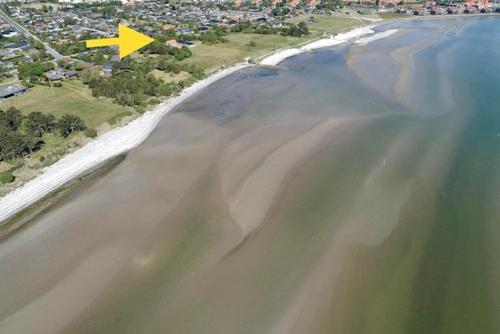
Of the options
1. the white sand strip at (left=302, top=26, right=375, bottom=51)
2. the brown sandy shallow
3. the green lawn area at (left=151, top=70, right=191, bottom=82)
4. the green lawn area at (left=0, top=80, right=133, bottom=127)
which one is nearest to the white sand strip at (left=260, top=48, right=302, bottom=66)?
the white sand strip at (left=302, top=26, right=375, bottom=51)

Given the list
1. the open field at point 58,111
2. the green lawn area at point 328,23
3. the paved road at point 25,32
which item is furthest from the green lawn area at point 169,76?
the green lawn area at point 328,23

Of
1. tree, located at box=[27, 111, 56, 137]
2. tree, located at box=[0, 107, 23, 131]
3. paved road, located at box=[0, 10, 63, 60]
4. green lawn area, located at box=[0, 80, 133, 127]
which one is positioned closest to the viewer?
tree, located at box=[27, 111, 56, 137]

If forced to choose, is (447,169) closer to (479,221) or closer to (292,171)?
(479,221)

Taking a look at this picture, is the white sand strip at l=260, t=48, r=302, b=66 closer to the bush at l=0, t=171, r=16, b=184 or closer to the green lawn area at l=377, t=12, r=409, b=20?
the bush at l=0, t=171, r=16, b=184

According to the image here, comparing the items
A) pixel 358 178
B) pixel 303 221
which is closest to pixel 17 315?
pixel 303 221

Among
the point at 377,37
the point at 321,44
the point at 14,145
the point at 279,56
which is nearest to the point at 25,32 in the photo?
the point at 279,56
